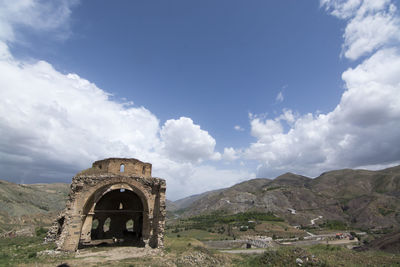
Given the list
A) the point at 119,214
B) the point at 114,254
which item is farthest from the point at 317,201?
the point at 114,254

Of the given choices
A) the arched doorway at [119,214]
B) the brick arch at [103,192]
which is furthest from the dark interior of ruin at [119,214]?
the brick arch at [103,192]

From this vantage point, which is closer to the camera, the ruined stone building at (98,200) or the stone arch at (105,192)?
the ruined stone building at (98,200)

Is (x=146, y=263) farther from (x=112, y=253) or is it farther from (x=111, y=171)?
(x=111, y=171)

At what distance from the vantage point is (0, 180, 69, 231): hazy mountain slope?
163 ft

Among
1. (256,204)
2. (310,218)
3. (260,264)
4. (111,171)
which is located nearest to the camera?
(260,264)

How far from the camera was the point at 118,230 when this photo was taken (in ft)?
93.6

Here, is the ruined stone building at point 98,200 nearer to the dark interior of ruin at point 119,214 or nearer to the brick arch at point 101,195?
the brick arch at point 101,195

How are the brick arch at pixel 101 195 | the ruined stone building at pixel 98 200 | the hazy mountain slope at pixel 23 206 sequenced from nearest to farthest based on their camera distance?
the ruined stone building at pixel 98 200 < the brick arch at pixel 101 195 < the hazy mountain slope at pixel 23 206

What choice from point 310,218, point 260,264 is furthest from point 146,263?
point 310,218

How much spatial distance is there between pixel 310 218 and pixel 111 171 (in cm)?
11902

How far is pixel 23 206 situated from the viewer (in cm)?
6253

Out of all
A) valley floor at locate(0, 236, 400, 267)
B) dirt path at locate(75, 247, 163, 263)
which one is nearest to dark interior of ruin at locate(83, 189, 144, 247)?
dirt path at locate(75, 247, 163, 263)

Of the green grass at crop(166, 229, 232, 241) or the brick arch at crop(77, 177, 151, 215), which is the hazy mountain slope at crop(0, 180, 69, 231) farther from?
the green grass at crop(166, 229, 232, 241)

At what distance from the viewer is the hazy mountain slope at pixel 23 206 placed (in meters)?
49.7
